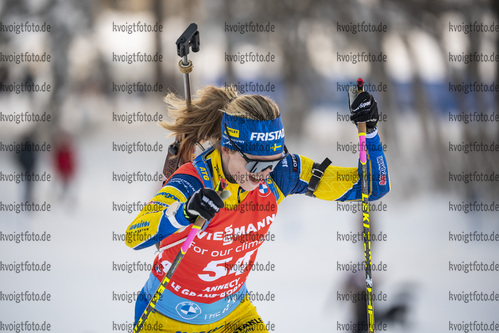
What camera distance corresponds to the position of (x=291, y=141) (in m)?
11.2

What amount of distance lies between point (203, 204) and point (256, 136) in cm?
47

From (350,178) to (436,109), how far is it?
27.1 feet

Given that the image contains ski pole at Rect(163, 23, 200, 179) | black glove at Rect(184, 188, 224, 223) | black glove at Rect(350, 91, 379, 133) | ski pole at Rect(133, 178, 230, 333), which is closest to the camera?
black glove at Rect(184, 188, 224, 223)

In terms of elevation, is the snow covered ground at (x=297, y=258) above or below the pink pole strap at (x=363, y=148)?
below

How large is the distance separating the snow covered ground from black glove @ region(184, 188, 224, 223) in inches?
125

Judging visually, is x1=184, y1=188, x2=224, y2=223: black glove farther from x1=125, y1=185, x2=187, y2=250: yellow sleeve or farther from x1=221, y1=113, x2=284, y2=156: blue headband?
x1=221, y1=113, x2=284, y2=156: blue headband

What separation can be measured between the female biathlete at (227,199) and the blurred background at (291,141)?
266cm

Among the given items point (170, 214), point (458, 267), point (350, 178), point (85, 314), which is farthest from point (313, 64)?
point (170, 214)

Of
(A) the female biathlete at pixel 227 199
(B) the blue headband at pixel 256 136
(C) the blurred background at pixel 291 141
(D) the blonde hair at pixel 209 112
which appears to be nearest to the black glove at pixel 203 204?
(A) the female biathlete at pixel 227 199

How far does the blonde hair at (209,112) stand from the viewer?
2.71 metres

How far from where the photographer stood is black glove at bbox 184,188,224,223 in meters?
2.32

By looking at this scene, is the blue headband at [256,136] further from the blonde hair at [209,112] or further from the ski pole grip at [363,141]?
the ski pole grip at [363,141]

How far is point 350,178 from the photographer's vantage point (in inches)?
→ 123

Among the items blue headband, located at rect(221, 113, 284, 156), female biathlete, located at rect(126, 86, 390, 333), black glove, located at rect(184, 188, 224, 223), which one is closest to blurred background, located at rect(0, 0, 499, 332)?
female biathlete, located at rect(126, 86, 390, 333)
